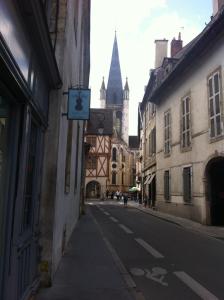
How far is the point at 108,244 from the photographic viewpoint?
34.9ft

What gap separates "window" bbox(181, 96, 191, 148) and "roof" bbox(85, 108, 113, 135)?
1646 inches

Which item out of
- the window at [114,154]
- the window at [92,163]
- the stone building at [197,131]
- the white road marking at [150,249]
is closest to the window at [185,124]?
the stone building at [197,131]

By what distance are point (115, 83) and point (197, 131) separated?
3065 inches

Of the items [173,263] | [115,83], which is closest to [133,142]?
[115,83]

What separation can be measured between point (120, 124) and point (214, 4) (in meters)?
69.5

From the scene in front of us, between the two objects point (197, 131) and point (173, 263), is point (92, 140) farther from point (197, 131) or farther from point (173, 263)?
point (173, 263)

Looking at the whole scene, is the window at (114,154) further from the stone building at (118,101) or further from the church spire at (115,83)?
the church spire at (115,83)

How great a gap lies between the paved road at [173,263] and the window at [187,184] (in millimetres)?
6379

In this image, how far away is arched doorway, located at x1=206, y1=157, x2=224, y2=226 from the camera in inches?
673

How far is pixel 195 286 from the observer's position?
20.3ft

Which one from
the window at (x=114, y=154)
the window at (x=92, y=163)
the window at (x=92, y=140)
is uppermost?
the window at (x=92, y=140)

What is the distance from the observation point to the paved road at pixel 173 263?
5934 millimetres

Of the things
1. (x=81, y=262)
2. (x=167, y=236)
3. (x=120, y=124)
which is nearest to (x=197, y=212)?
(x=167, y=236)

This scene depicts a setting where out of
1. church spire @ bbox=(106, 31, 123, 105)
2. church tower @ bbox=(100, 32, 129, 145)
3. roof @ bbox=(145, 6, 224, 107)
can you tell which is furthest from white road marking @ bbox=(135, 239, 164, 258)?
church spire @ bbox=(106, 31, 123, 105)
